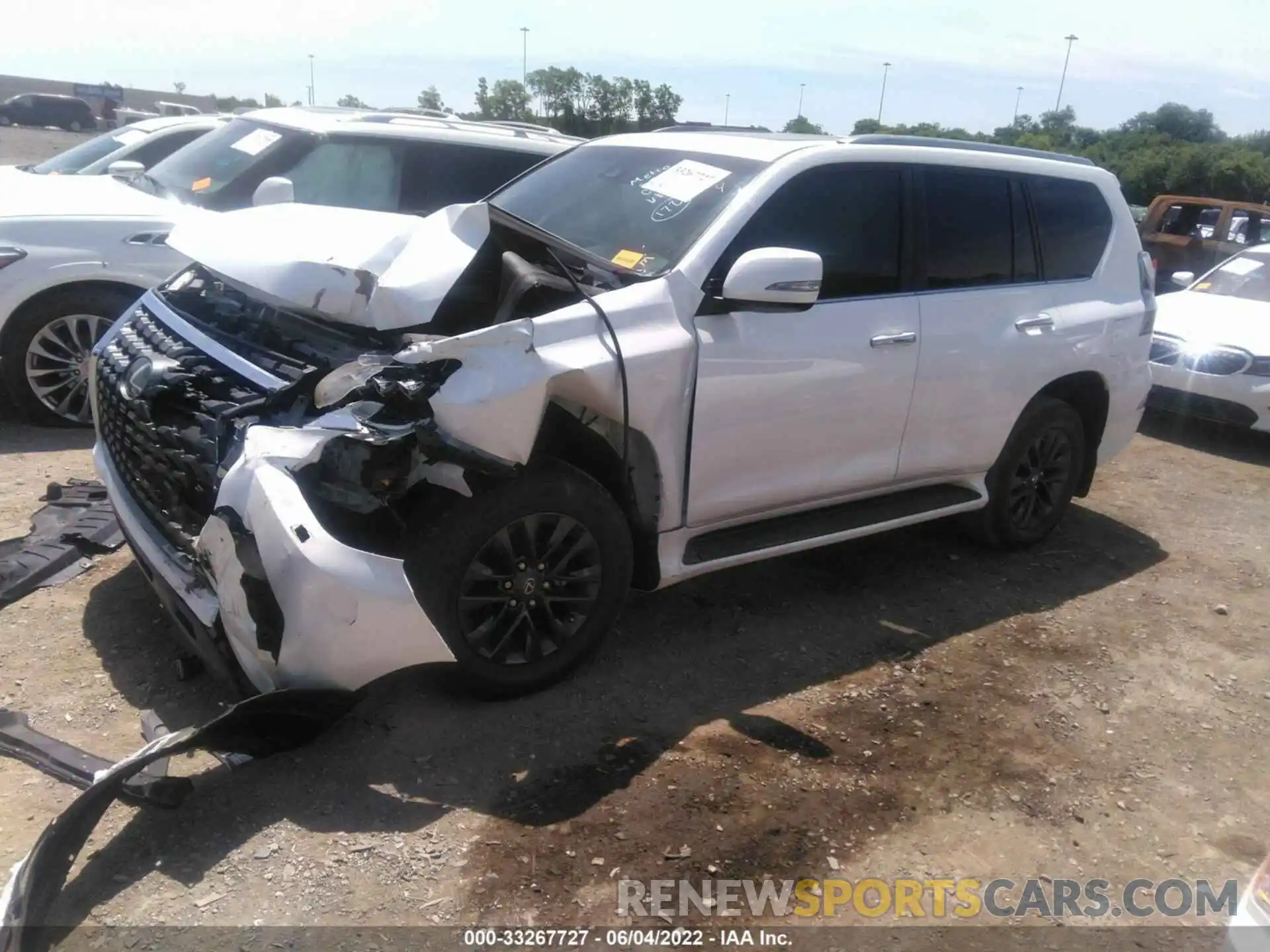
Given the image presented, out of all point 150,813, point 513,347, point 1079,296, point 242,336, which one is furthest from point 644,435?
point 1079,296

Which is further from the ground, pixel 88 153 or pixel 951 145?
pixel 951 145

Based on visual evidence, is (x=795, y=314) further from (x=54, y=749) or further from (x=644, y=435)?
(x=54, y=749)

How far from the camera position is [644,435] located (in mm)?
3510

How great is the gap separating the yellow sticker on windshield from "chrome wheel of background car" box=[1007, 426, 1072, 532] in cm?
231

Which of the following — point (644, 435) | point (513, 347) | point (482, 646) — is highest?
point (513, 347)

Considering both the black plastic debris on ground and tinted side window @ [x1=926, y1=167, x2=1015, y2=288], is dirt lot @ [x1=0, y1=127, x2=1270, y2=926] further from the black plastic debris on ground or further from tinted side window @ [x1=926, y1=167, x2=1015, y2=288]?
tinted side window @ [x1=926, y1=167, x2=1015, y2=288]

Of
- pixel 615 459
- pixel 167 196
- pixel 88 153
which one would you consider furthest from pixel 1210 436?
pixel 88 153

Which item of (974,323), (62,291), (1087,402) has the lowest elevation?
(1087,402)

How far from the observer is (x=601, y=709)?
3.55 m

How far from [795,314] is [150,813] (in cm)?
269

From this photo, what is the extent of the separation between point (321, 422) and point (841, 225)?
2218 millimetres

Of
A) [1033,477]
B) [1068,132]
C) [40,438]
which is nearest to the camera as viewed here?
[1033,477]

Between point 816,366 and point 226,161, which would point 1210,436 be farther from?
point 226,161

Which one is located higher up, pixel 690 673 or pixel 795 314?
pixel 795 314
